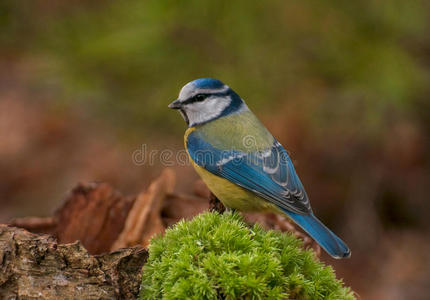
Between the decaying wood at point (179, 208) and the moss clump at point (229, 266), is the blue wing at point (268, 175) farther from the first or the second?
the decaying wood at point (179, 208)

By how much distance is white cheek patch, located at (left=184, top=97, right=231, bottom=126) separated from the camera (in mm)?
3027

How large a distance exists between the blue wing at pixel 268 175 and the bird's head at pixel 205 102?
0.25 m

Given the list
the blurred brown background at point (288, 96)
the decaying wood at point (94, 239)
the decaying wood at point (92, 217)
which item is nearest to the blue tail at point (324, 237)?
the decaying wood at point (94, 239)

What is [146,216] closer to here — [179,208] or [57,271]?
[179,208]

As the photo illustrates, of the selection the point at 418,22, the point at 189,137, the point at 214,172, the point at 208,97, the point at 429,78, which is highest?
the point at 418,22

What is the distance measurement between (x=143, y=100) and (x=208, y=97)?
1205mm

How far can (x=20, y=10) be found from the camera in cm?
516

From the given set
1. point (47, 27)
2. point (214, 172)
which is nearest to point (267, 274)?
point (214, 172)

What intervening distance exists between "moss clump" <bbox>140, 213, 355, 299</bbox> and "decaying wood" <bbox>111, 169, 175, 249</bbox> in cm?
112

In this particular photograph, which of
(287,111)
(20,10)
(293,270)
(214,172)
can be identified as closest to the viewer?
(293,270)

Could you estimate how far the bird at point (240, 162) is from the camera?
2.55 metres

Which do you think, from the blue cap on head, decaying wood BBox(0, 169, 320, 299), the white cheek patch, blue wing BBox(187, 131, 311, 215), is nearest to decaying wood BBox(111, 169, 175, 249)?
decaying wood BBox(0, 169, 320, 299)

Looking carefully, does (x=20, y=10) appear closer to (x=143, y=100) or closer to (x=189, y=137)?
(x=143, y=100)

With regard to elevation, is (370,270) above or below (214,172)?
below
